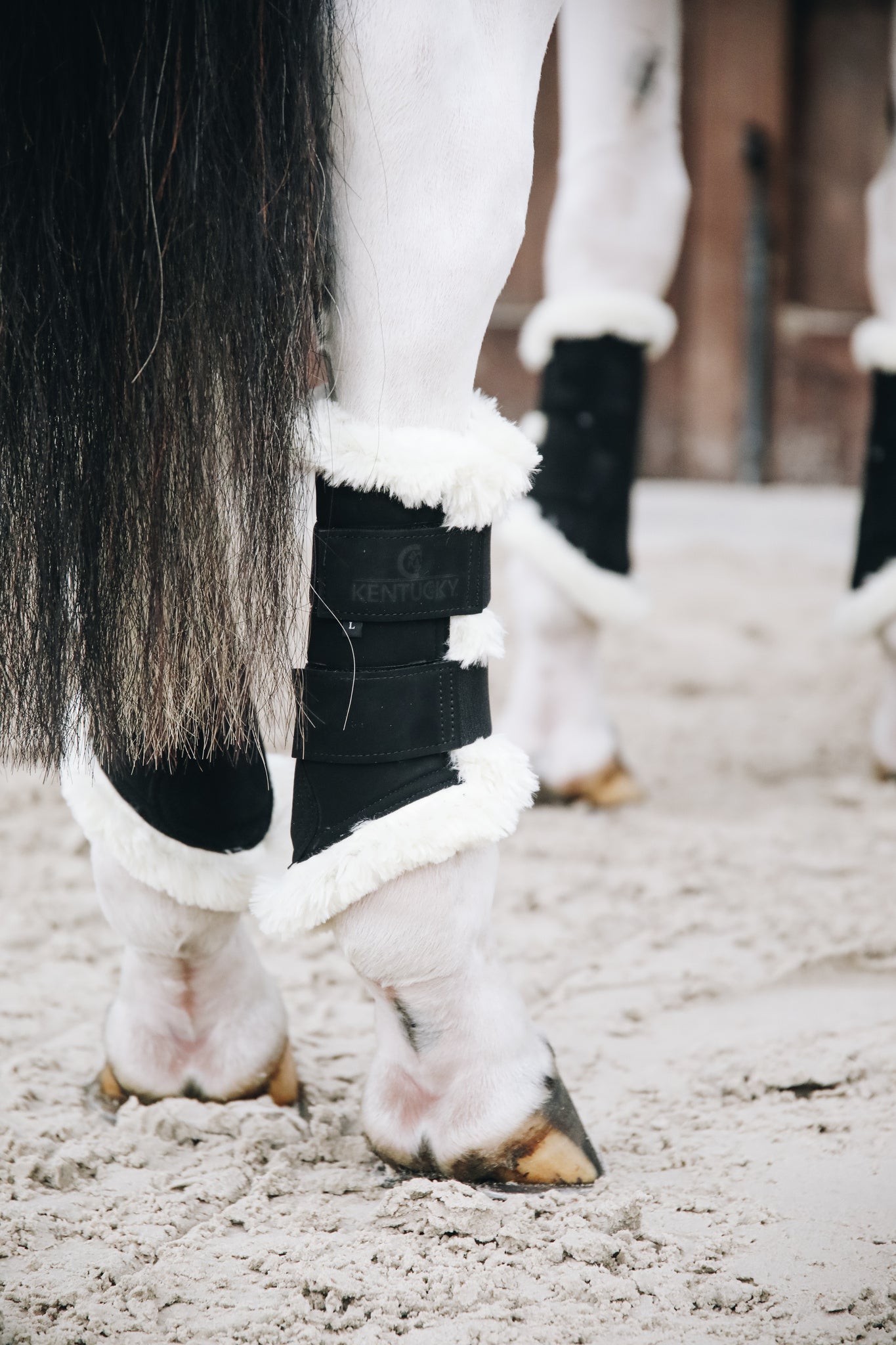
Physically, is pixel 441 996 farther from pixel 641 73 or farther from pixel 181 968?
pixel 641 73

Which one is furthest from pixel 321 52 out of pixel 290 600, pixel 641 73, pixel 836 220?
pixel 836 220

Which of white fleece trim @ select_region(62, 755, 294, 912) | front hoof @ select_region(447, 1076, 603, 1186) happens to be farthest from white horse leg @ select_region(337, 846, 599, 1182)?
white fleece trim @ select_region(62, 755, 294, 912)

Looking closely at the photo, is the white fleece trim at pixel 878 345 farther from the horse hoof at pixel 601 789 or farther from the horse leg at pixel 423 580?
the horse leg at pixel 423 580

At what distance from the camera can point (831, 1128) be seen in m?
0.75

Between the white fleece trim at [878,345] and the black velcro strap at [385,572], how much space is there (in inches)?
43.9

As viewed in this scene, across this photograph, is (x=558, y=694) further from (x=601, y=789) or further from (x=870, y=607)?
(x=870, y=607)

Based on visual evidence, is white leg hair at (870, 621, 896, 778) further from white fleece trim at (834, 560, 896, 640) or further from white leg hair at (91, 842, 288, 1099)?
white leg hair at (91, 842, 288, 1099)

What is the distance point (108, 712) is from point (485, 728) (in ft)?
0.68

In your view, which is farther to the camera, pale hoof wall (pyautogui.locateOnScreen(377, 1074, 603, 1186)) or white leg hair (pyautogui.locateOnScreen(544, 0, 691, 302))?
white leg hair (pyautogui.locateOnScreen(544, 0, 691, 302))

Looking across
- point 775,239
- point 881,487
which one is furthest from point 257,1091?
point 775,239

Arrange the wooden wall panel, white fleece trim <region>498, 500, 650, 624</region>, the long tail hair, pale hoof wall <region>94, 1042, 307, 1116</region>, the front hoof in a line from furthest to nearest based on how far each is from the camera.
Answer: the wooden wall panel → white fleece trim <region>498, 500, 650, 624</region> → pale hoof wall <region>94, 1042, 307, 1116</region> → the front hoof → the long tail hair

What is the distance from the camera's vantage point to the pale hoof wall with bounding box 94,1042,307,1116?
792 millimetres

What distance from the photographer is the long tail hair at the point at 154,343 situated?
571 millimetres

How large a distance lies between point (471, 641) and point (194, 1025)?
33 centimetres
